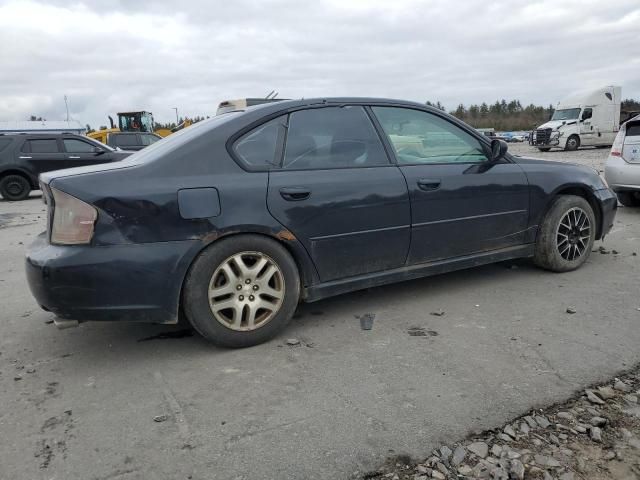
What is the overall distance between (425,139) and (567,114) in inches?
1043

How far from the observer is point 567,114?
88.5 feet

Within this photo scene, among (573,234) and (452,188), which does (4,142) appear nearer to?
(452,188)

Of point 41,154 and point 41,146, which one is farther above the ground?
point 41,146

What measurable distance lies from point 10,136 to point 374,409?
1382 cm

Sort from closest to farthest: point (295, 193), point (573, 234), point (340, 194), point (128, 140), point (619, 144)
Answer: point (295, 193) → point (340, 194) → point (573, 234) → point (619, 144) → point (128, 140)

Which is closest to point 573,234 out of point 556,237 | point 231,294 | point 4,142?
point 556,237

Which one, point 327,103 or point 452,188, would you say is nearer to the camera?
point 327,103

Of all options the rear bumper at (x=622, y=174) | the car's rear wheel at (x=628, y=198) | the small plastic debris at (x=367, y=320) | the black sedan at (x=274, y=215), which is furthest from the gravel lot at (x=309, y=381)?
the car's rear wheel at (x=628, y=198)

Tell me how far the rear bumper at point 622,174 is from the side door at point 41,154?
1231 cm

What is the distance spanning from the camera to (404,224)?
3.75m

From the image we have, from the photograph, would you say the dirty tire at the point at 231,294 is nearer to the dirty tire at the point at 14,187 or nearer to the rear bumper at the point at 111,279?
the rear bumper at the point at 111,279

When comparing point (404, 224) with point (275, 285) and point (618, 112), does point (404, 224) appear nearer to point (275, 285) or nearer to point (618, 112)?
point (275, 285)

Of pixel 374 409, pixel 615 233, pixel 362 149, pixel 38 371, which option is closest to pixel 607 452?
pixel 374 409

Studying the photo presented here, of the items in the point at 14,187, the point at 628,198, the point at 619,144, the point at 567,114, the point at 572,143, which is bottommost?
the point at 628,198
